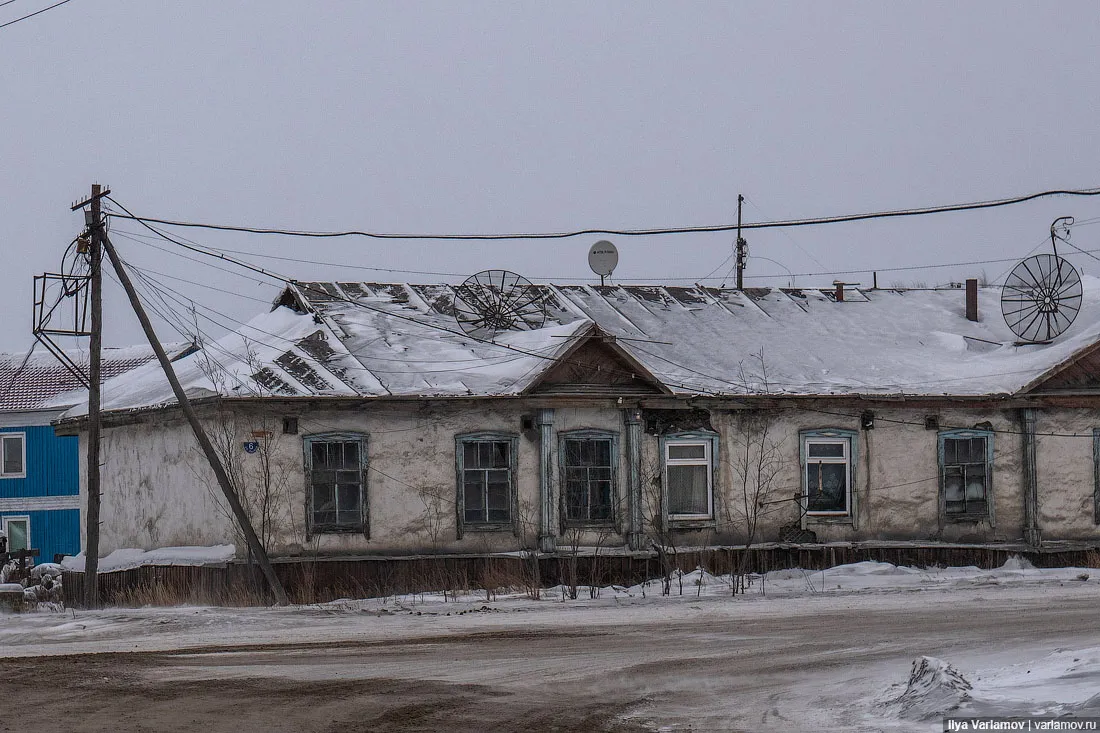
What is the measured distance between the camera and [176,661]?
12.4m

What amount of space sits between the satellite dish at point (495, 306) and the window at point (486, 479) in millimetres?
2827

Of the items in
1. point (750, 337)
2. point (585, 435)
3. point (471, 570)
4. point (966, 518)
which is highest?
point (750, 337)

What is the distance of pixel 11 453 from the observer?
133ft

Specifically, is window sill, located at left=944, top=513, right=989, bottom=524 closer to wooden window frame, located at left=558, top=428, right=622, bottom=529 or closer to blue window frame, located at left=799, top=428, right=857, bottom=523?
blue window frame, located at left=799, top=428, right=857, bottom=523

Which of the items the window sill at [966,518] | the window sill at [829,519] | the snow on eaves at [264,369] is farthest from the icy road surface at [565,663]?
the window sill at [966,518]

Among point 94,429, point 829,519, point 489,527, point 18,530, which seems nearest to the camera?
point 94,429

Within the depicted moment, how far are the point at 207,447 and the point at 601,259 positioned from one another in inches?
424

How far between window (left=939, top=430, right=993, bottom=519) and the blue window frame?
1649mm

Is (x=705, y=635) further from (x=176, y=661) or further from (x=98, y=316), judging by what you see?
(x=98, y=316)

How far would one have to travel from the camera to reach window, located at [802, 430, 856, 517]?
2359 centimetres

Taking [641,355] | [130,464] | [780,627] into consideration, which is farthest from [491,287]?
[780,627]

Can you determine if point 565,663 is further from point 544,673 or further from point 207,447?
point 207,447

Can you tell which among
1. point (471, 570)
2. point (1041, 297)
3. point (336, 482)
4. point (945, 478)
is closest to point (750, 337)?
point (945, 478)

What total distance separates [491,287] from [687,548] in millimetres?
5982
